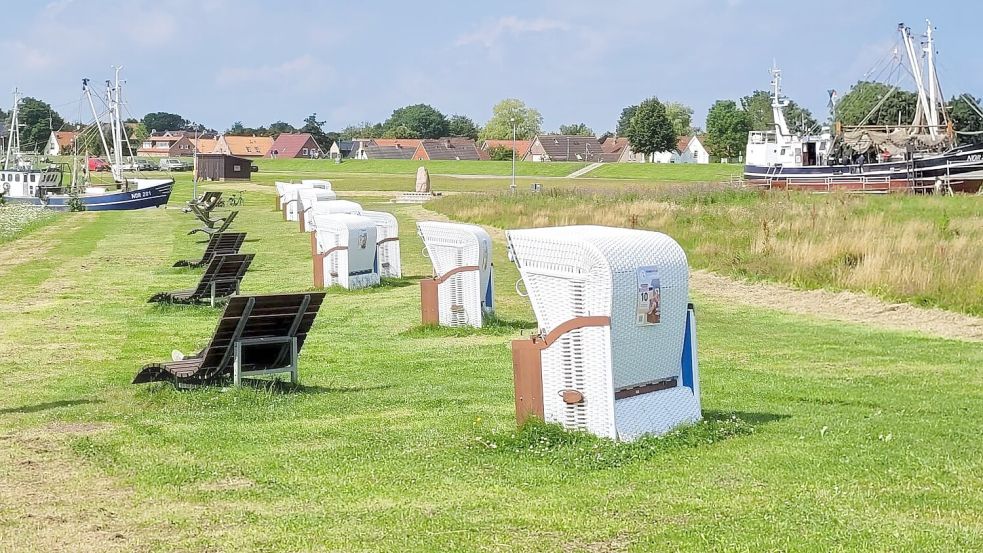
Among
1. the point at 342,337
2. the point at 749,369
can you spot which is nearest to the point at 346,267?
the point at 342,337

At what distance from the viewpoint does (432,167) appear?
376ft

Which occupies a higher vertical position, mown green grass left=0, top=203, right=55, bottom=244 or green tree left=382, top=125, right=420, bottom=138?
green tree left=382, top=125, right=420, bottom=138

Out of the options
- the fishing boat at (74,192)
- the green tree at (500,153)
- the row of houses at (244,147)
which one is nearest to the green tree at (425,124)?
the row of houses at (244,147)

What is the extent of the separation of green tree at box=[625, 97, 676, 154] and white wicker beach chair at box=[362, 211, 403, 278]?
353 feet

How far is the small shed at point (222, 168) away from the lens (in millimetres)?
85688

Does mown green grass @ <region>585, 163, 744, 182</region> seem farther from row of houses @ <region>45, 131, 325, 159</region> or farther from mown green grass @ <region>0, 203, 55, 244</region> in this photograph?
row of houses @ <region>45, 131, 325, 159</region>

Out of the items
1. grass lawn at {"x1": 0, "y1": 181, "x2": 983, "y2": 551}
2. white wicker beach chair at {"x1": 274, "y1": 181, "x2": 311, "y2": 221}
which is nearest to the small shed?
white wicker beach chair at {"x1": 274, "y1": 181, "x2": 311, "y2": 221}

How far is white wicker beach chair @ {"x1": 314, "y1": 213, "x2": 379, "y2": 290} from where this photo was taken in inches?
755

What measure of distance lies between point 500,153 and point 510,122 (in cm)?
2574

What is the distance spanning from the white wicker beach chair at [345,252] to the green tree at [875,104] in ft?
250

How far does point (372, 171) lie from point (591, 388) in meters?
103

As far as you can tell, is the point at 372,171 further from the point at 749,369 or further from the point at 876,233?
the point at 749,369

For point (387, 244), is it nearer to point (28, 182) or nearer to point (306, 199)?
point (306, 199)

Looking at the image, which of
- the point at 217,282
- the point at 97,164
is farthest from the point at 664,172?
the point at 217,282
